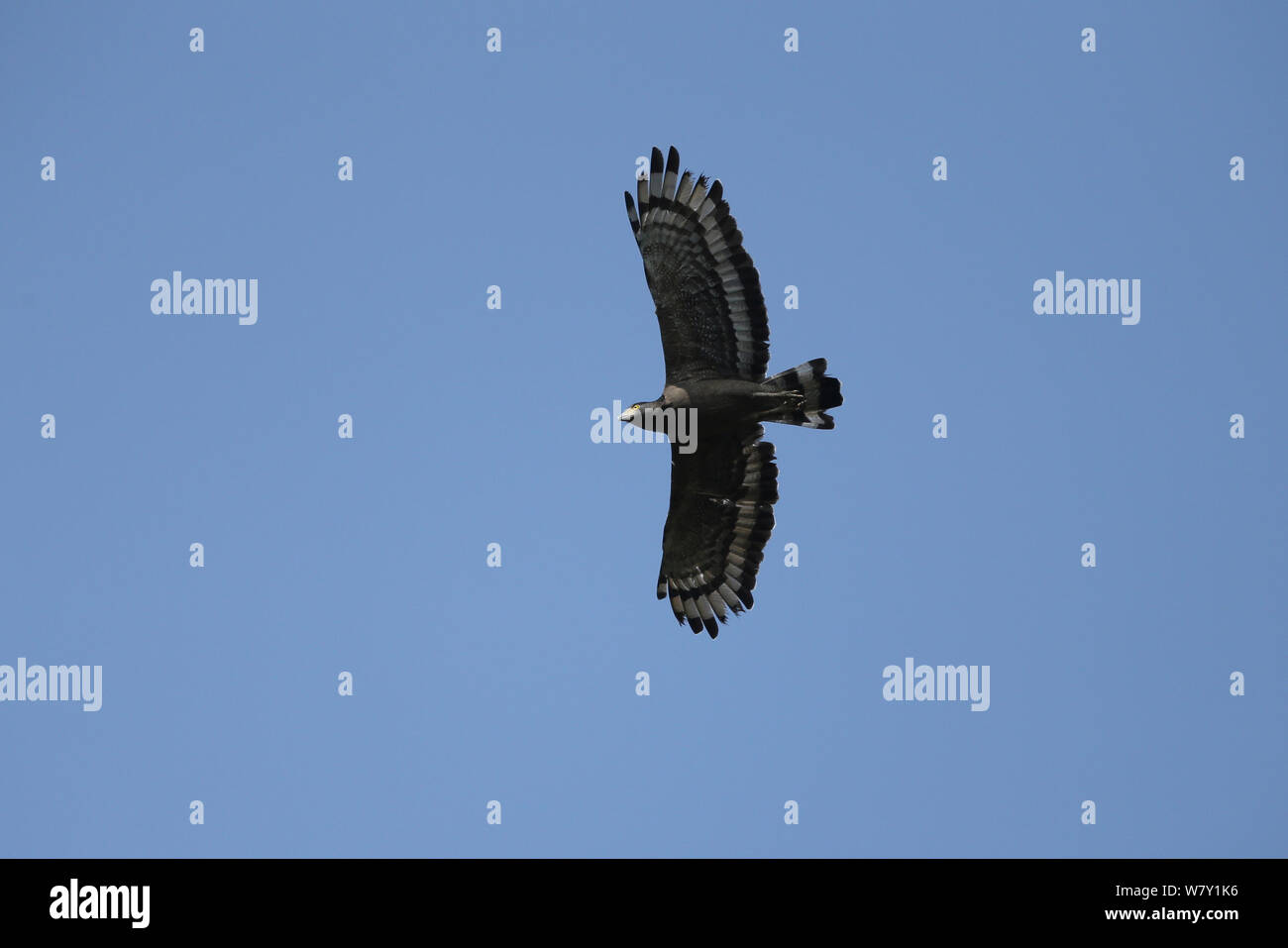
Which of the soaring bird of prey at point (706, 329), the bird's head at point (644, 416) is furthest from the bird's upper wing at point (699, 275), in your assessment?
the bird's head at point (644, 416)

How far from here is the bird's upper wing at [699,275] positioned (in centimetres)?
1557

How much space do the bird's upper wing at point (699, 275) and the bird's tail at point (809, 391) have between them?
0.31 metres

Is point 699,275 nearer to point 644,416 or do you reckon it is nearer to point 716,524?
point 644,416

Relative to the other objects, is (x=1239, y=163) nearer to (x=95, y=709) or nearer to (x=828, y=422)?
(x=828, y=422)

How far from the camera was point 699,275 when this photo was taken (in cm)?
1566

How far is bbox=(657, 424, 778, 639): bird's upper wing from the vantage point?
16.5 metres

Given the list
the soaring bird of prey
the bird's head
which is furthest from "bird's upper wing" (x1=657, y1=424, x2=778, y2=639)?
the bird's head

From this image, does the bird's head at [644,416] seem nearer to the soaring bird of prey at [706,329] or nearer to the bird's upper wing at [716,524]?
the soaring bird of prey at [706,329]

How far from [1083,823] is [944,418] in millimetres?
6150

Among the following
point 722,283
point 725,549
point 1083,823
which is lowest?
point 1083,823

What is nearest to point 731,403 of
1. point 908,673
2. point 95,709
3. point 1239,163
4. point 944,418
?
point 944,418

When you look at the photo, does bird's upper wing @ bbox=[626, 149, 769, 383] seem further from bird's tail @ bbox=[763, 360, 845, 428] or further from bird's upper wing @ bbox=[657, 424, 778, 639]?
bird's upper wing @ bbox=[657, 424, 778, 639]

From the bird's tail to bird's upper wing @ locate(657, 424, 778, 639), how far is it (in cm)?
74
